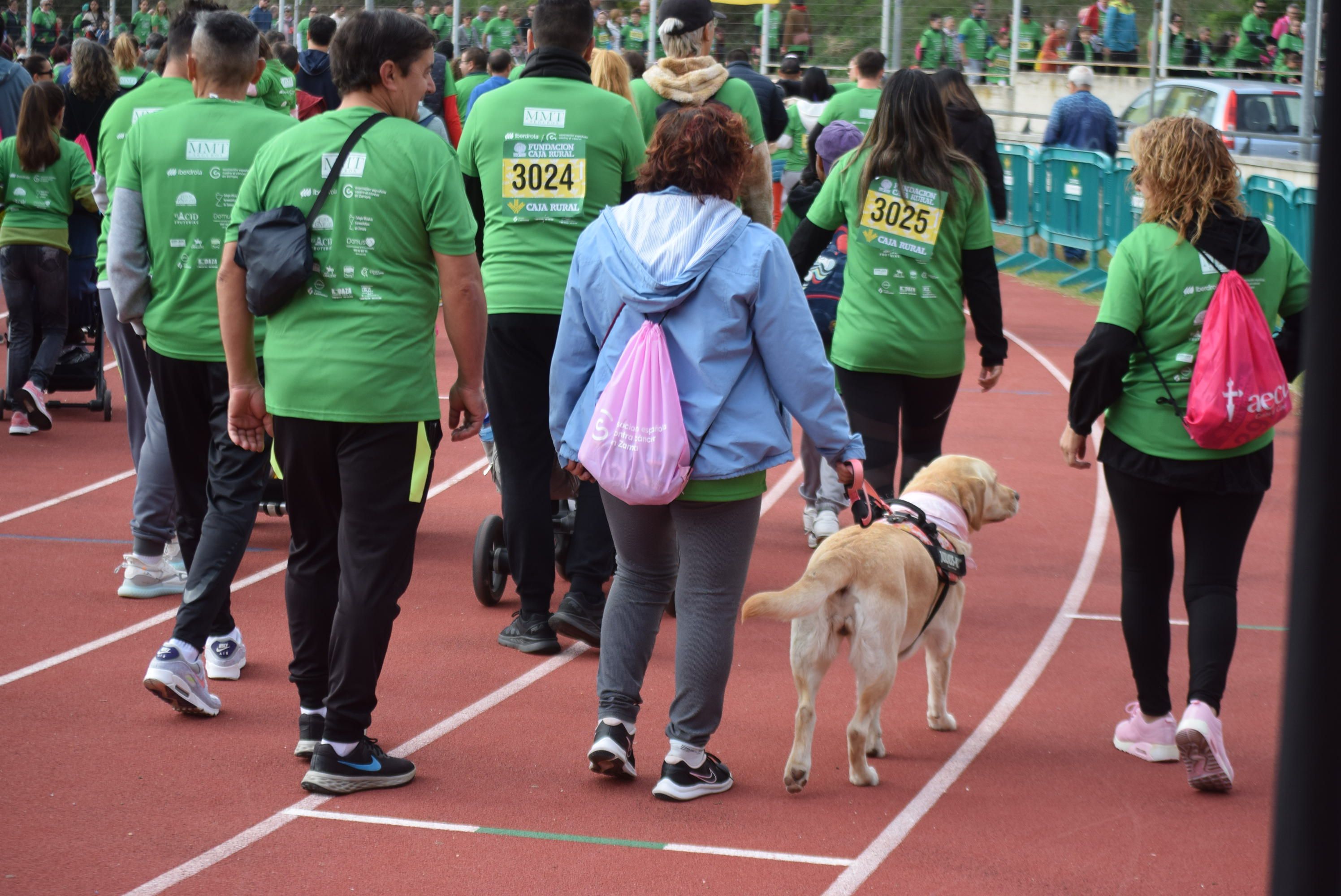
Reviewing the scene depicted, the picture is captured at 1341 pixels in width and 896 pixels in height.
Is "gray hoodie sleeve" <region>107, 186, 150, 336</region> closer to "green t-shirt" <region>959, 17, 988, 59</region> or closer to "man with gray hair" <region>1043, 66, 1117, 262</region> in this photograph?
"man with gray hair" <region>1043, 66, 1117, 262</region>

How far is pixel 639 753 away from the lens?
4996 mm

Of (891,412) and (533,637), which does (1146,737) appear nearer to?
(891,412)

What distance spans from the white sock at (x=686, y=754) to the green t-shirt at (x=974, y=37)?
25.9m

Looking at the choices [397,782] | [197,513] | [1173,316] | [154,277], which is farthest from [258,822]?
[1173,316]

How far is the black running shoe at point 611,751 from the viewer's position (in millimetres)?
4570

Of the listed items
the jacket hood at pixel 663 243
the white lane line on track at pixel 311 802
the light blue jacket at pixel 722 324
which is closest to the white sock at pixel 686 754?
the white lane line on track at pixel 311 802

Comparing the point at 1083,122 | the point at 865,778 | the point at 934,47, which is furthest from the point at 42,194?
the point at 934,47

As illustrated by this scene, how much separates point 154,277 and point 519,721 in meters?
2.10

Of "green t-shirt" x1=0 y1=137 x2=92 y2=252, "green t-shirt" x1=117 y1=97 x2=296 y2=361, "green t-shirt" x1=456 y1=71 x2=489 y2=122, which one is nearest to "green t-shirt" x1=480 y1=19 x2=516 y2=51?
"green t-shirt" x1=456 y1=71 x2=489 y2=122

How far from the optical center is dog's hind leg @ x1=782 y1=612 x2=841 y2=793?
4.57 meters

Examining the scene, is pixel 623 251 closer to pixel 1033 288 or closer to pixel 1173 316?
pixel 1173 316

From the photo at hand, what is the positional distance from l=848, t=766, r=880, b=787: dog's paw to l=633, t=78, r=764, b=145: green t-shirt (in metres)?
2.92

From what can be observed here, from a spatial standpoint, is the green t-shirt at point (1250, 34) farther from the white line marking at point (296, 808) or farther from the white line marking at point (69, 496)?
the white line marking at point (296, 808)

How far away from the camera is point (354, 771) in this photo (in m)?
4.56
